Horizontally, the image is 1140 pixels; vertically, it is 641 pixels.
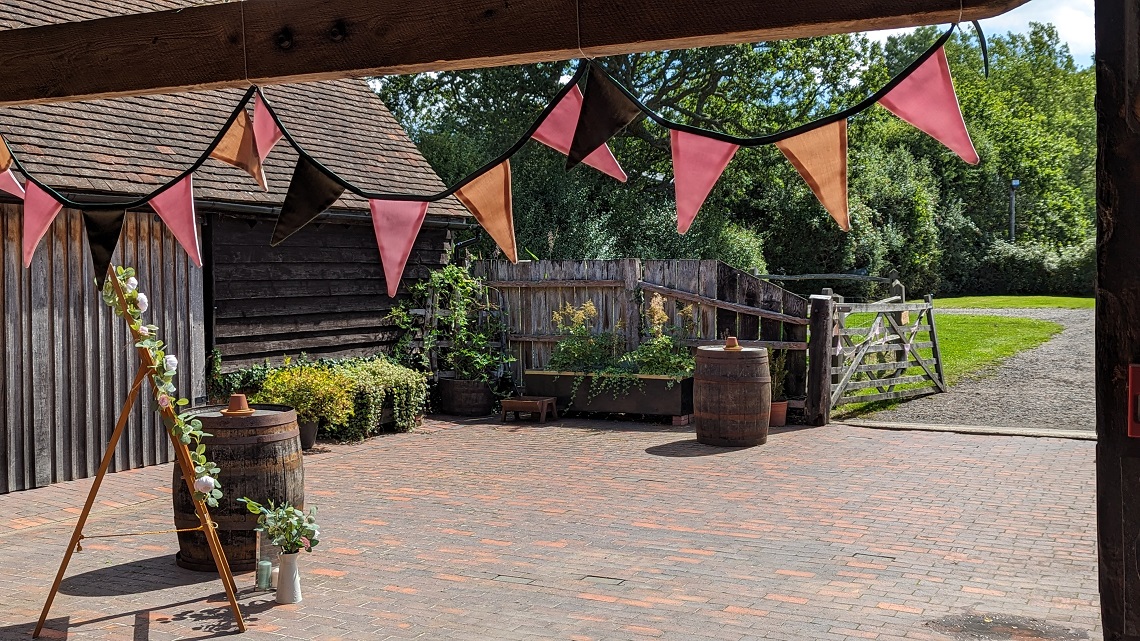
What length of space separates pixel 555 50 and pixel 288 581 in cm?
358

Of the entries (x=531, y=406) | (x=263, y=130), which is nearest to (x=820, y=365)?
(x=531, y=406)

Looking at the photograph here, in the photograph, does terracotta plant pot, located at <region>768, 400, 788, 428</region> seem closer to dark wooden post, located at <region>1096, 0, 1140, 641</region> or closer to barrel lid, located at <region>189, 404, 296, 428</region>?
barrel lid, located at <region>189, 404, 296, 428</region>

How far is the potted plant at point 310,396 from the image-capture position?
10977mm

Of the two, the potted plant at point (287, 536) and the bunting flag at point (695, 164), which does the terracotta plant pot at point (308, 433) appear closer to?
the potted plant at point (287, 536)

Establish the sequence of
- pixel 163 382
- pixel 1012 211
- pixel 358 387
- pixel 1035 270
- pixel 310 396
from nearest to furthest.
→ pixel 163 382 → pixel 310 396 → pixel 358 387 → pixel 1035 270 → pixel 1012 211

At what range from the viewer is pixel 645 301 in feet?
44.6

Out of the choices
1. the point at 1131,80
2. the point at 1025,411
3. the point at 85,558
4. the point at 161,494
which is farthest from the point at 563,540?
the point at 1025,411

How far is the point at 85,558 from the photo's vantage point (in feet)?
22.4

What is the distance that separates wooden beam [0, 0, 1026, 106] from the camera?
347 centimetres

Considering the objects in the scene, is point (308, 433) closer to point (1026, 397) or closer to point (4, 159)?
point (4, 159)

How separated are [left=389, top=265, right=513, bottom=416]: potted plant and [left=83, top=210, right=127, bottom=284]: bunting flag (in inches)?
323

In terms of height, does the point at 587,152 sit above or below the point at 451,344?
above

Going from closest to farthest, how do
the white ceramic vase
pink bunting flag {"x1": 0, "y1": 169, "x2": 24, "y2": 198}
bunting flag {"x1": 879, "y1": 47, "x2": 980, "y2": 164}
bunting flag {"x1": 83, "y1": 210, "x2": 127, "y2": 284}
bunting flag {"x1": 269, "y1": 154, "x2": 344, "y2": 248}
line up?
bunting flag {"x1": 879, "y1": 47, "x2": 980, "y2": 164} → bunting flag {"x1": 269, "y1": 154, "x2": 344, "y2": 248} → bunting flag {"x1": 83, "y1": 210, "x2": 127, "y2": 284} → the white ceramic vase → pink bunting flag {"x1": 0, "y1": 169, "x2": 24, "y2": 198}

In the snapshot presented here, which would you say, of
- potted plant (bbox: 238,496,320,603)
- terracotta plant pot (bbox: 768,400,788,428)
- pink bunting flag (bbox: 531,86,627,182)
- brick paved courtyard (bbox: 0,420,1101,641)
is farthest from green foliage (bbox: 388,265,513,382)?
pink bunting flag (bbox: 531,86,627,182)
